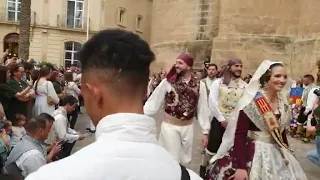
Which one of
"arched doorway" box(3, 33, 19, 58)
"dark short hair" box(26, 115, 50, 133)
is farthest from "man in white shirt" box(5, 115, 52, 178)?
"arched doorway" box(3, 33, 19, 58)

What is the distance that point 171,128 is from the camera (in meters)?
6.27

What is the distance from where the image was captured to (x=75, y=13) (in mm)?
42250

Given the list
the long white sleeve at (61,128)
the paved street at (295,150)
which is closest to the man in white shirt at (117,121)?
the long white sleeve at (61,128)

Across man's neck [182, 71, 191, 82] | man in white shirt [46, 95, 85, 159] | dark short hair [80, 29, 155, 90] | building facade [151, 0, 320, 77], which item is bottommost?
man in white shirt [46, 95, 85, 159]

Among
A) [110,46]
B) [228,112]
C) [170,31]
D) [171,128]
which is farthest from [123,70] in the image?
[170,31]

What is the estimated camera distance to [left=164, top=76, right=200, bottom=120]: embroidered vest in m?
6.29

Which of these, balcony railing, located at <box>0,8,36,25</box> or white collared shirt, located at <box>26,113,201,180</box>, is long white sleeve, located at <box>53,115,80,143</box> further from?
balcony railing, located at <box>0,8,36,25</box>

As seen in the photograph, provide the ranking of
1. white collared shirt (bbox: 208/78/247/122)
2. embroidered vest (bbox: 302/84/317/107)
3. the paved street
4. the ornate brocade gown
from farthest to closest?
1. embroidered vest (bbox: 302/84/317/107)
2. the paved street
3. white collared shirt (bbox: 208/78/247/122)
4. the ornate brocade gown

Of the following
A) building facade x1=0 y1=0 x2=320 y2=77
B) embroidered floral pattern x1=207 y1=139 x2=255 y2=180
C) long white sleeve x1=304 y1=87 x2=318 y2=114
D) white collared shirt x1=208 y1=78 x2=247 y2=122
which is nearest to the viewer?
embroidered floral pattern x1=207 y1=139 x2=255 y2=180

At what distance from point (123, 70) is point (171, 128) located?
4795 millimetres

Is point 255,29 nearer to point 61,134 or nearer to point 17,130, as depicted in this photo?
point 61,134

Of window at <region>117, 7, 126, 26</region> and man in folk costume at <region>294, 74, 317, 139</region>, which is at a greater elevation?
window at <region>117, 7, 126, 26</region>

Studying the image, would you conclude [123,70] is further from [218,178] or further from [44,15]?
[44,15]

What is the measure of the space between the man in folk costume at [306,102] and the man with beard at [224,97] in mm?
4601
